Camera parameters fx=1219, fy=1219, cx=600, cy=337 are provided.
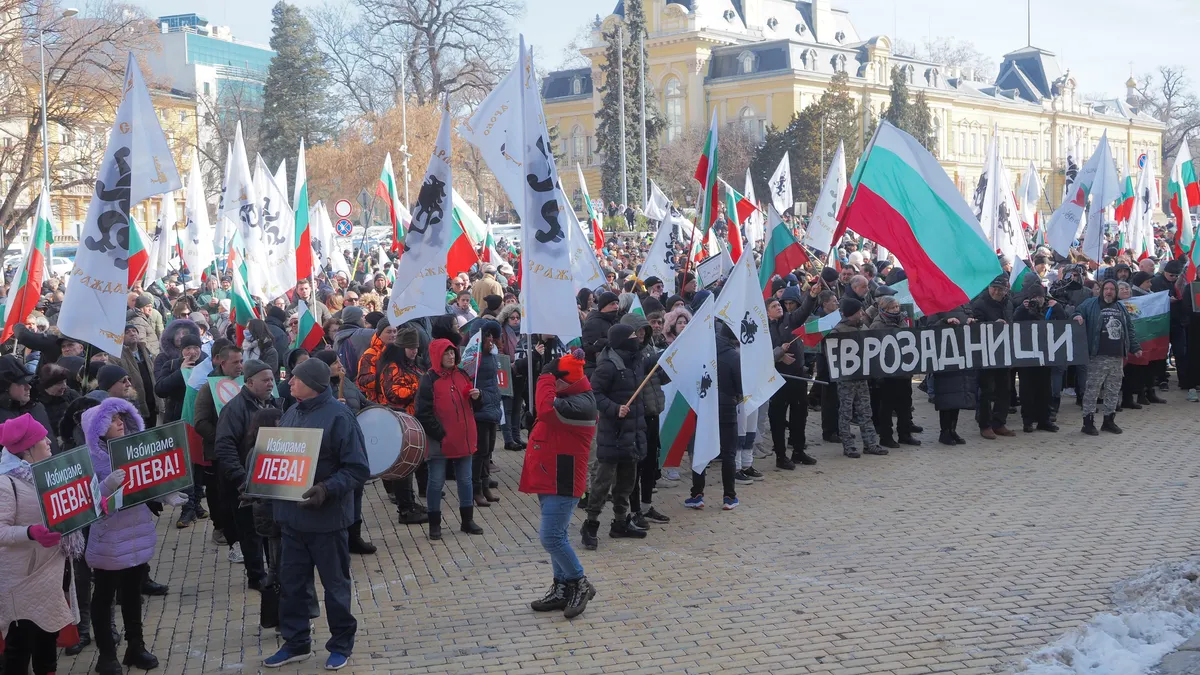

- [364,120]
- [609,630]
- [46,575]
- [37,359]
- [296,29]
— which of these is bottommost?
[609,630]

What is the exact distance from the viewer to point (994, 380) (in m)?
13.8

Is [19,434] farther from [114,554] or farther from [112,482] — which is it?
[114,554]

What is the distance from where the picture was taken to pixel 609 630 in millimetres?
7523

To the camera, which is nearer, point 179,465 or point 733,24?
point 179,465

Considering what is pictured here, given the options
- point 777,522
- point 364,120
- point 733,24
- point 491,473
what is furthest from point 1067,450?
point 733,24

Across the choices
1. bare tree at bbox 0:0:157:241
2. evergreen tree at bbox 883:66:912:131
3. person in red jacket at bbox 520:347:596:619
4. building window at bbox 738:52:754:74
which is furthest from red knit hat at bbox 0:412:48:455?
building window at bbox 738:52:754:74

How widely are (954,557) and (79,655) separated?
592 cm

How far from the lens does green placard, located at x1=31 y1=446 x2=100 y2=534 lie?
6.01 meters

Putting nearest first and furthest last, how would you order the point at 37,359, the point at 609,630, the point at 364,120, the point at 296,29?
the point at 609,630
the point at 37,359
the point at 364,120
the point at 296,29

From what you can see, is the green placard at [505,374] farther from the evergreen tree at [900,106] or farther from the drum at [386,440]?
the evergreen tree at [900,106]

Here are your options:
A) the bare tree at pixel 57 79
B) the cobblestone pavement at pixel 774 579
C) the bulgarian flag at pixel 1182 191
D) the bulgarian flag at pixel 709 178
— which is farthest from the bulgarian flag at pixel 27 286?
the bare tree at pixel 57 79

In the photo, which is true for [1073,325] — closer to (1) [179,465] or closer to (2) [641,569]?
(2) [641,569]

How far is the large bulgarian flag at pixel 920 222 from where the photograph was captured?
11.0 meters

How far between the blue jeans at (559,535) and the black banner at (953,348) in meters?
5.66
